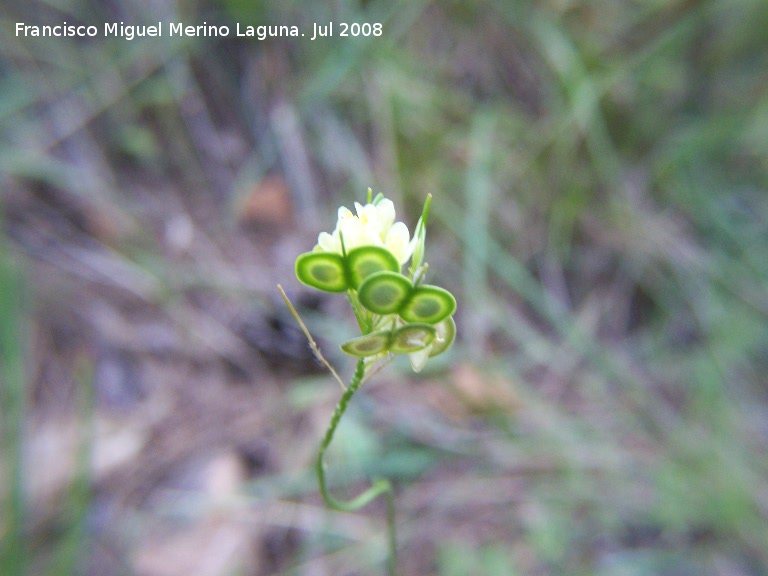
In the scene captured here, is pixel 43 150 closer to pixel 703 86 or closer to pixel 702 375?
pixel 702 375

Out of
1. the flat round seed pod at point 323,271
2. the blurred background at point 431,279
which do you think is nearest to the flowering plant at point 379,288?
the flat round seed pod at point 323,271

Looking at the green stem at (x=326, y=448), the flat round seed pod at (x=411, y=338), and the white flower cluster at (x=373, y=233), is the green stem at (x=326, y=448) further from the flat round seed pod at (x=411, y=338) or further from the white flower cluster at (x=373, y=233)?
the white flower cluster at (x=373, y=233)

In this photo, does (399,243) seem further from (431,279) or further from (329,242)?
(431,279)

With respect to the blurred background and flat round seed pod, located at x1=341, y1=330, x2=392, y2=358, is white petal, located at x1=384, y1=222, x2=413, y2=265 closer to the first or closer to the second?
flat round seed pod, located at x1=341, y1=330, x2=392, y2=358

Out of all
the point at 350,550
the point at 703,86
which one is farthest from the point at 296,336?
the point at 703,86

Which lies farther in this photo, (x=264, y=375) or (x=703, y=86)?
(x=703, y=86)

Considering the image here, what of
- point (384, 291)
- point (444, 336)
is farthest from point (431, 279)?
point (384, 291)

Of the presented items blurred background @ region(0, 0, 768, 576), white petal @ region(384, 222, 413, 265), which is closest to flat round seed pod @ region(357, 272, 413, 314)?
white petal @ region(384, 222, 413, 265)
